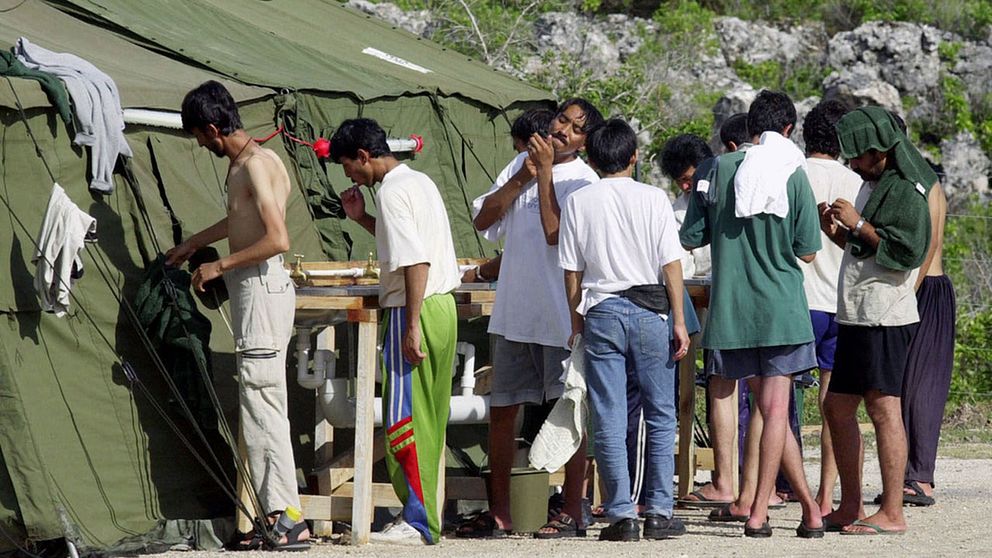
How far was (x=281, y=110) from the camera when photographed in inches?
276

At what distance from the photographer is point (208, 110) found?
5.51 m

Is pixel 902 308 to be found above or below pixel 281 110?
Result: below

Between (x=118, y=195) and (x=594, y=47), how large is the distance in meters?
12.0

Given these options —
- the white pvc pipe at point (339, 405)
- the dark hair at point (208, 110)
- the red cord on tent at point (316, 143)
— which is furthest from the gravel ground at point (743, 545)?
the red cord on tent at point (316, 143)

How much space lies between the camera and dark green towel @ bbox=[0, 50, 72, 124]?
17.8ft

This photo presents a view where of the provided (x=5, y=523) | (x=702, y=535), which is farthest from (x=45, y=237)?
(x=702, y=535)

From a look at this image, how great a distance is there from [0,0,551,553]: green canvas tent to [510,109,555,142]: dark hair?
126 centimetres

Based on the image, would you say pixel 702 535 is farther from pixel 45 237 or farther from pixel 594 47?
pixel 594 47

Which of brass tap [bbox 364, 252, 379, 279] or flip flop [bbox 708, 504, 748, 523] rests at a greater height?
brass tap [bbox 364, 252, 379, 279]

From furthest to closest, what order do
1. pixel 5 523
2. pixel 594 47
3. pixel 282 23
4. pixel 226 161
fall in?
pixel 594 47 → pixel 282 23 → pixel 226 161 → pixel 5 523

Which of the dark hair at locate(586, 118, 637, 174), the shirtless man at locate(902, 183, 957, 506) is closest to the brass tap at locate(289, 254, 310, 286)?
the dark hair at locate(586, 118, 637, 174)

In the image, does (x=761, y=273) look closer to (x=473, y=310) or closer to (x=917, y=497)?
(x=473, y=310)

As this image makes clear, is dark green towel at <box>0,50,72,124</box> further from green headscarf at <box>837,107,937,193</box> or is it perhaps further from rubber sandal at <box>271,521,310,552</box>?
green headscarf at <box>837,107,937,193</box>

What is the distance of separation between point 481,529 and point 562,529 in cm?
32
